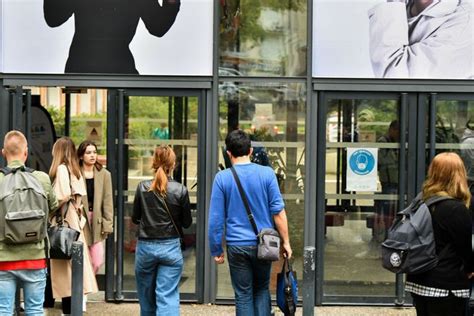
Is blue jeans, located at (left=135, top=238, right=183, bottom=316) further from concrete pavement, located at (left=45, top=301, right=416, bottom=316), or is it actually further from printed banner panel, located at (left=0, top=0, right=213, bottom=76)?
printed banner panel, located at (left=0, top=0, right=213, bottom=76)

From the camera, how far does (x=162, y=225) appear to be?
6.86 meters

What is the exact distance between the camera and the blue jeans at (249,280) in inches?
250

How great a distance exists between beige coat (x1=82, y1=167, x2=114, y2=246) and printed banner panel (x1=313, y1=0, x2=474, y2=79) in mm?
2511

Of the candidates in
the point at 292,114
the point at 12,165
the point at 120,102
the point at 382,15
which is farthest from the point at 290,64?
the point at 12,165

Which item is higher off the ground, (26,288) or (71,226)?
(71,226)

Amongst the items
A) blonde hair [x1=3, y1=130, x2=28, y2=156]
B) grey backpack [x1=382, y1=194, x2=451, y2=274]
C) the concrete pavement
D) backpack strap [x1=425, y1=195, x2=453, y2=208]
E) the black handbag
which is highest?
blonde hair [x1=3, y1=130, x2=28, y2=156]

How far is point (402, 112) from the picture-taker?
28.1ft

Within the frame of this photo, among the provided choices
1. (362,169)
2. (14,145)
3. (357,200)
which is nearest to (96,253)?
(14,145)

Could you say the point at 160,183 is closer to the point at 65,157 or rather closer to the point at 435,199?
the point at 65,157

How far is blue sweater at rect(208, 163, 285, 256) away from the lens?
6375mm

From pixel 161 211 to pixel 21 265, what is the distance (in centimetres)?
131

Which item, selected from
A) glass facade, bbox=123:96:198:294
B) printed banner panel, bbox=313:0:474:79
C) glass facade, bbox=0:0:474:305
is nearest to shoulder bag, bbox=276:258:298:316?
glass facade, bbox=0:0:474:305

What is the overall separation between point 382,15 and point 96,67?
3092 mm

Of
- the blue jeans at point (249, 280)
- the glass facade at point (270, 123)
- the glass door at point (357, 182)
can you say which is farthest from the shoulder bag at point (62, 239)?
the glass door at point (357, 182)
